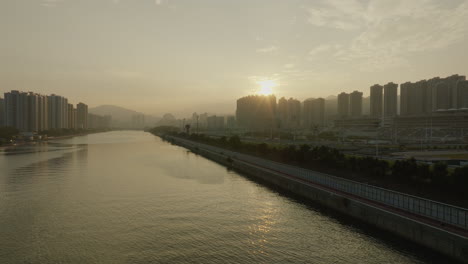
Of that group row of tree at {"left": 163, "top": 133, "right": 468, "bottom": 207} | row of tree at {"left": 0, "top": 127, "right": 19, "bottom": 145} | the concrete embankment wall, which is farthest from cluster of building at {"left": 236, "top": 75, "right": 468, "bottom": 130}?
row of tree at {"left": 0, "top": 127, "right": 19, "bottom": 145}

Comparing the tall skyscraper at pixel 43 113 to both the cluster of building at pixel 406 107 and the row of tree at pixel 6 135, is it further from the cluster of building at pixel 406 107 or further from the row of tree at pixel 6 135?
the cluster of building at pixel 406 107

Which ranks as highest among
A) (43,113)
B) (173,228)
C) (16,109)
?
(16,109)

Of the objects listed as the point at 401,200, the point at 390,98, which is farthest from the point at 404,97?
the point at 401,200

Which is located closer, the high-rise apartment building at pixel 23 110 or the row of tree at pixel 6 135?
the row of tree at pixel 6 135

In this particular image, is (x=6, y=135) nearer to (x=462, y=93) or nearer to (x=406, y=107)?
(x=406, y=107)

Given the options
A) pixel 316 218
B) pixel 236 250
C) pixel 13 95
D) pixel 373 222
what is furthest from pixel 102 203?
pixel 13 95

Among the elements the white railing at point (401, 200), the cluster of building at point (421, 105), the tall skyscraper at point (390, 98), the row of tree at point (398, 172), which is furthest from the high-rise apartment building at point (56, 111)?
the white railing at point (401, 200)
